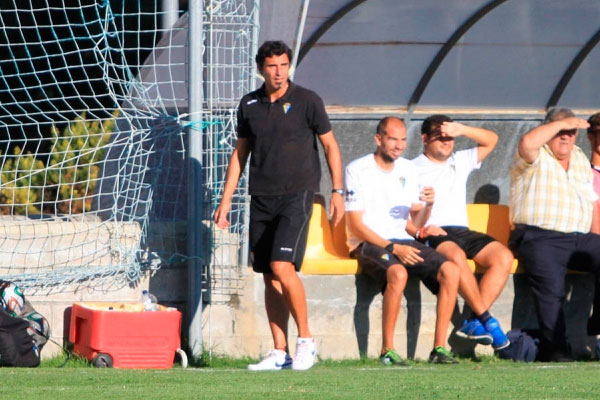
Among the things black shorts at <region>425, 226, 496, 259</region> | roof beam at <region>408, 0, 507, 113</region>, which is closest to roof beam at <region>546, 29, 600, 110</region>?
roof beam at <region>408, 0, 507, 113</region>

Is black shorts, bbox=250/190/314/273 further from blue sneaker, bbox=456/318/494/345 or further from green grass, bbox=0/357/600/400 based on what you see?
blue sneaker, bbox=456/318/494/345

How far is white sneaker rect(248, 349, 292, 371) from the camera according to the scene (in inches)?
269

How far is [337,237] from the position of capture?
8086 mm

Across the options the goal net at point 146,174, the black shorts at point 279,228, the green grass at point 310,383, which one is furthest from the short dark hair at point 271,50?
the green grass at point 310,383

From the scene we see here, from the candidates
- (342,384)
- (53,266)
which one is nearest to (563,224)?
(342,384)

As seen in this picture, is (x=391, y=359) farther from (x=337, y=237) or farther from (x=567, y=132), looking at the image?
(x=567, y=132)

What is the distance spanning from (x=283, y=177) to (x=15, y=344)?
1838mm

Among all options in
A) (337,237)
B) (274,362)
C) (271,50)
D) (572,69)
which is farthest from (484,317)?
(572,69)

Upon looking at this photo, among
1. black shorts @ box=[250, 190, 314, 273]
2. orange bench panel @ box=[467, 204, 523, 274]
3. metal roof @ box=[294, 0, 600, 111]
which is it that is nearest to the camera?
black shorts @ box=[250, 190, 314, 273]

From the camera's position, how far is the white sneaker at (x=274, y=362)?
6.84 meters

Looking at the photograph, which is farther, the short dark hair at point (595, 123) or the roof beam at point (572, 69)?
the roof beam at point (572, 69)

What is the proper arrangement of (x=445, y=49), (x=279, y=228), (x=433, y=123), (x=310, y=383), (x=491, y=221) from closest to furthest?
(x=310, y=383) < (x=279, y=228) < (x=433, y=123) < (x=491, y=221) < (x=445, y=49)

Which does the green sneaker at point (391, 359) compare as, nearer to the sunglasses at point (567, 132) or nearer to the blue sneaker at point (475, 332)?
the blue sneaker at point (475, 332)

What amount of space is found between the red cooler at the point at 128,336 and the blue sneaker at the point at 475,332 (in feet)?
6.13
